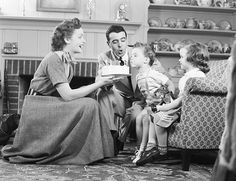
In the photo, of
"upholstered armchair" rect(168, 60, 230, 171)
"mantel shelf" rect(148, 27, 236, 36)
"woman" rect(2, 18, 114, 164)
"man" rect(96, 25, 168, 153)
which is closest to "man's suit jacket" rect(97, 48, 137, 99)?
"man" rect(96, 25, 168, 153)

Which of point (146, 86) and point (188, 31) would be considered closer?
point (146, 86)

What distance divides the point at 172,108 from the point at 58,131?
0.83m

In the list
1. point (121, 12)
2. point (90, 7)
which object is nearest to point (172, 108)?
point (121, 12)

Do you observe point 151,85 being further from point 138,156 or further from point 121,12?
point 121,12

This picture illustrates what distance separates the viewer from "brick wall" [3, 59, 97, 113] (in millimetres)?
5355

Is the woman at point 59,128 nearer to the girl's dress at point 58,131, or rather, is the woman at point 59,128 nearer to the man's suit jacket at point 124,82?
the girl's dress at point 58,131

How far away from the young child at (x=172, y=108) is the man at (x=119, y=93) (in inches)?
16.5

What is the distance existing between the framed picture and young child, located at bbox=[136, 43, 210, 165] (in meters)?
2.66

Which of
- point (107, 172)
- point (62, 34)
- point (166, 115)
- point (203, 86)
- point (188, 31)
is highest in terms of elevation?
point (188, 31)

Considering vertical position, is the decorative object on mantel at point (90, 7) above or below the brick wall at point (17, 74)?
above

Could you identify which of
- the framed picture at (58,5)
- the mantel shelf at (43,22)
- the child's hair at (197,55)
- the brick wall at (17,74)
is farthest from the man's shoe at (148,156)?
the framed picture at (58,5)

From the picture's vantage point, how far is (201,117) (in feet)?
9.76

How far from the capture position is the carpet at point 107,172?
2.57m

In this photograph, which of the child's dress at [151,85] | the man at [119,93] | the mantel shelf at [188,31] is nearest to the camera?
the child's dress at [151,85]
